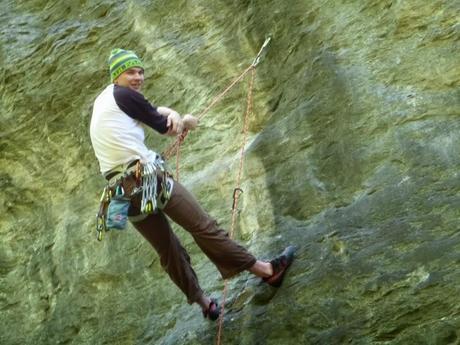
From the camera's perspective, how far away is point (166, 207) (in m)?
6.25

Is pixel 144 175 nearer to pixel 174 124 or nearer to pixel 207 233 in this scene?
pixel 174 124

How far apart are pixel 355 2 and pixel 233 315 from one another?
→ 11.3ft

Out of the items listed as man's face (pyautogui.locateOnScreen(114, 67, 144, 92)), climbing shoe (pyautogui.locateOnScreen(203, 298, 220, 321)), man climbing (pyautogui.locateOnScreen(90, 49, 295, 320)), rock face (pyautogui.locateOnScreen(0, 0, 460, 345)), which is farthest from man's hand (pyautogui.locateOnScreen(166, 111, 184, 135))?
climbing shoe (pyautogui.locateOnScreen(203, 298, 220, 321))

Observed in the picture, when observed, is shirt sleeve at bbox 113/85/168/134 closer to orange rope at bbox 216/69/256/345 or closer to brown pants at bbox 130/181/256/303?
brown pants at bbox 130/181/256/303

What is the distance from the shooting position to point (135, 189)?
6.14 metres

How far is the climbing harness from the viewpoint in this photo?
239 inches

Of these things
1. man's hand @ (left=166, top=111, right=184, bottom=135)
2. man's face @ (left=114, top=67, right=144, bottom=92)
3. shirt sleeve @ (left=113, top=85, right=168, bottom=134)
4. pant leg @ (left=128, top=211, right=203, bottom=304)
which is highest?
man's face @ (left=114, top=67, right=144, bottom=92)

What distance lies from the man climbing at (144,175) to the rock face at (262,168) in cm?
57

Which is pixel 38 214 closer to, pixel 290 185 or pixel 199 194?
pixel 199 194

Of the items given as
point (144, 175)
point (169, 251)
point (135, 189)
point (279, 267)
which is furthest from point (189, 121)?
point (279, 267)

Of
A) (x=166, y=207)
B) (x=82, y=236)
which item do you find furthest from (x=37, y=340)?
(x=166, y=207)

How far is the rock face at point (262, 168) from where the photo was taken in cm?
591

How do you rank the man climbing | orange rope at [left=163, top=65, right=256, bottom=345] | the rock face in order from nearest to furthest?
the rock face, the man climbing, orange rope at [left=163, top=65, right=256, bottom=345]

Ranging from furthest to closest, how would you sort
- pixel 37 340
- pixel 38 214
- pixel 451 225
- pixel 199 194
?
1. pixel 38 214
2. pixel 37 340
3. pixel 199 194
4. pixel 451 225
